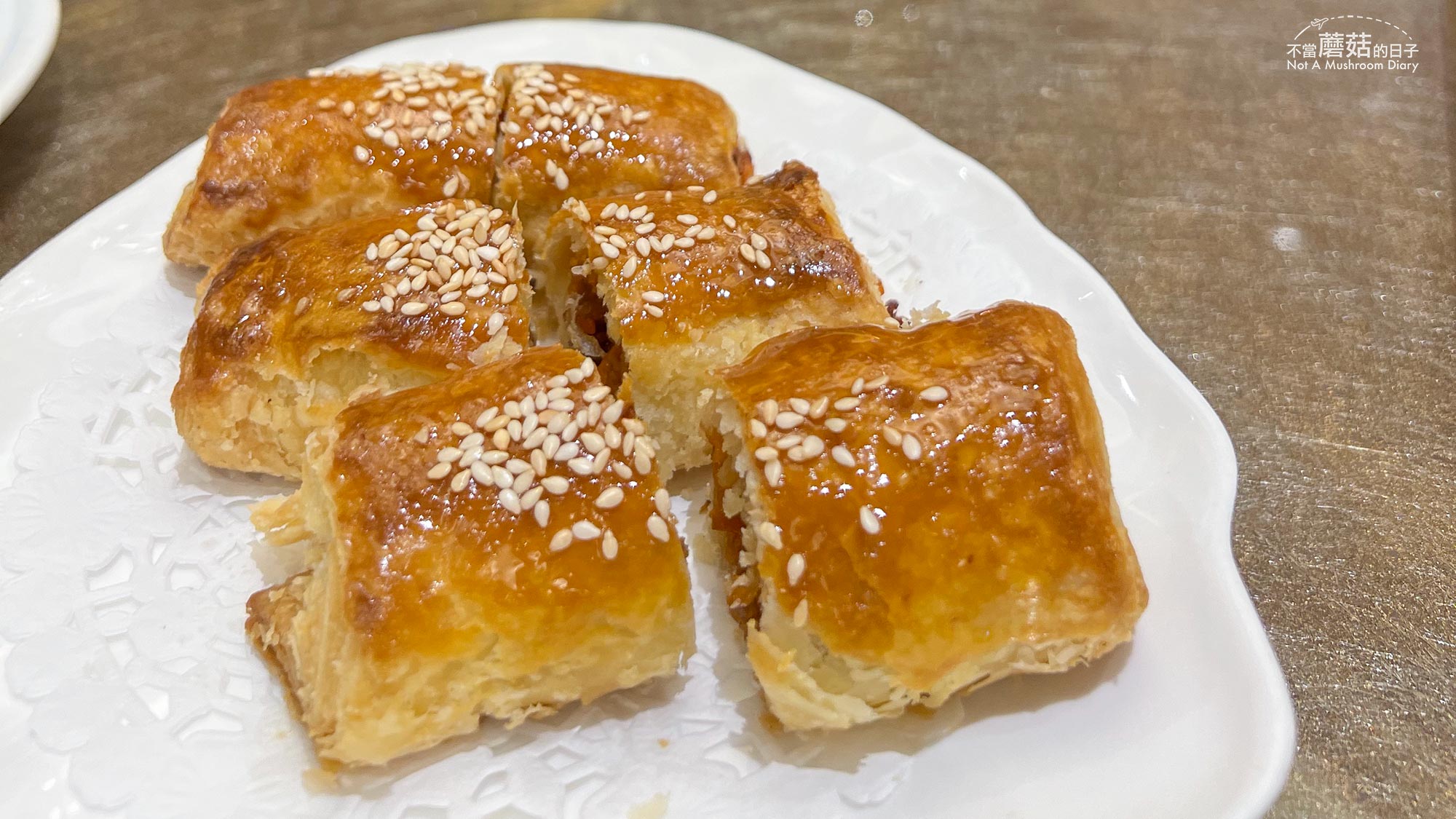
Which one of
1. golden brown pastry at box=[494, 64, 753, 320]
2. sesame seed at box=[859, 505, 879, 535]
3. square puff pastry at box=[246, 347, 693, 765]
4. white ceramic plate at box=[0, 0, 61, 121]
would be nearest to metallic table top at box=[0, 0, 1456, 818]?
white ceramic plate at box=[0, 0, 61, 121]

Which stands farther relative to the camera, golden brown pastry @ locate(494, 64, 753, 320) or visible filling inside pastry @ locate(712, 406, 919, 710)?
golden brown pastry @ locate(494, 64, 753, 320)

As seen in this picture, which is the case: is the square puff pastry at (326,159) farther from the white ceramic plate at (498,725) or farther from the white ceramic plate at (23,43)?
the white ceramic plate at (23,43)

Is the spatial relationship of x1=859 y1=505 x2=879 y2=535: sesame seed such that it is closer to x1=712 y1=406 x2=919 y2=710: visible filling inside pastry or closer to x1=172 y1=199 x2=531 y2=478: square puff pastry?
x1=712 y1=406 x2=919 y2=710: visible filling inside pastry

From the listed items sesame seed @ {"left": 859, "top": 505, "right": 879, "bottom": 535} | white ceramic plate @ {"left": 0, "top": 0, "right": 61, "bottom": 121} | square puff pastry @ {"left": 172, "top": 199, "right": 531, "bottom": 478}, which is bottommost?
sesame seed @ {"left": 859, "top": 505, "right": 879, "bottom": 535}

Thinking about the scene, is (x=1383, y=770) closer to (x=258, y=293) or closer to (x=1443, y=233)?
(x=1443, y=233)

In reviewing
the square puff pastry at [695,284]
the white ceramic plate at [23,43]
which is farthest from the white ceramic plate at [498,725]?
the white ceramic plate at [23,43]

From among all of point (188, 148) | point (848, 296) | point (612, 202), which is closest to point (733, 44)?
point (612, 202)
